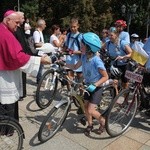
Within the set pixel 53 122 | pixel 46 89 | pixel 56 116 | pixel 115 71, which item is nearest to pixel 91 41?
pixel 56 116

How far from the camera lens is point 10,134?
3438 millimetres

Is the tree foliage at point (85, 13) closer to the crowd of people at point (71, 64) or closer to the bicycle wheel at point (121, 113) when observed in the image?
the crowd of people at point (71, 64)

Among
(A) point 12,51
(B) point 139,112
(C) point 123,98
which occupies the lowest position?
(B) point 139,112

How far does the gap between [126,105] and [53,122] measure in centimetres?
123

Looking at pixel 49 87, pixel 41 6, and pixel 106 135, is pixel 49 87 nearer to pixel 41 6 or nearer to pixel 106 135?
pixel 106 135

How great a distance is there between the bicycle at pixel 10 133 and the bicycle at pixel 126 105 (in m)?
1.35

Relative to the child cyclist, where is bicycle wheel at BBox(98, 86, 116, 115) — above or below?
below

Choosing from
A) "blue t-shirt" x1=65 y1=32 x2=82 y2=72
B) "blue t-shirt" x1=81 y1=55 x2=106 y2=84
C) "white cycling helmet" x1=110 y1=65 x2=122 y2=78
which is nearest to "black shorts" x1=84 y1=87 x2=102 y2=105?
"blue t-shirt" x1=81 y1=55 x2=106 y2=84

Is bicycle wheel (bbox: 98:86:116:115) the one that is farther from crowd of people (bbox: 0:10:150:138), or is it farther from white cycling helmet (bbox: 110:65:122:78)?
white cycling helmet (bbox: 110:65:122:78)

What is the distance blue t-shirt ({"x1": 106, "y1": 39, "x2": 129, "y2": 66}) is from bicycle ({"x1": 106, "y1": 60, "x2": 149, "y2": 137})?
72 centimetres

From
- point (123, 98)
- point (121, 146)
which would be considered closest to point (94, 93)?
point (123, 98)

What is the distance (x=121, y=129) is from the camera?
4590mm

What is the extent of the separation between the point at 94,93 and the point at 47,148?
1025 mm

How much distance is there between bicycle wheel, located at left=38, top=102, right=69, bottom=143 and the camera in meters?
4.04
